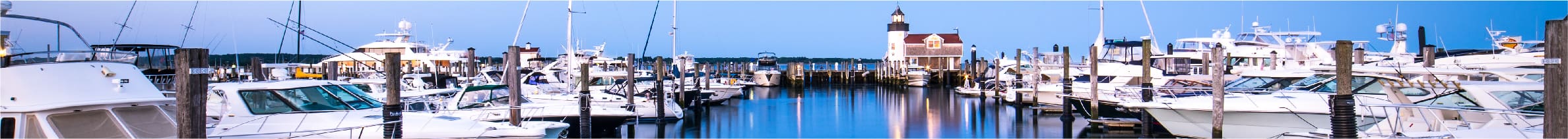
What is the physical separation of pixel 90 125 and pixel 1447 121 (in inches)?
450

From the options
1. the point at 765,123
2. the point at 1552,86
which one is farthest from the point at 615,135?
the point at 1552,86

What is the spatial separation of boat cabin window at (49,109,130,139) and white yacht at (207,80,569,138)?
1.56 meters

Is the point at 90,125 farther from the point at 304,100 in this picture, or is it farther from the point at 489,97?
the point at 489,97

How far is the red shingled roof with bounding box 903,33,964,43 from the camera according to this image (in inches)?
2495

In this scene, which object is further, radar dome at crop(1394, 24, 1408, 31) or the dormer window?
the dormer window

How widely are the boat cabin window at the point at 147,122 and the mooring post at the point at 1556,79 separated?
9.88m

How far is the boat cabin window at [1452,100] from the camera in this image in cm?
1222

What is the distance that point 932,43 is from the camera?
2489 inches

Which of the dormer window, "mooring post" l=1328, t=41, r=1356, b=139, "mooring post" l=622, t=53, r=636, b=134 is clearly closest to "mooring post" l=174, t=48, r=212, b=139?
"mooring post" l=1328, t=41, r=1356, b=139

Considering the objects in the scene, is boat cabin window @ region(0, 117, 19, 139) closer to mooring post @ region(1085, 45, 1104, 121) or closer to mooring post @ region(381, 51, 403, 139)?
mooring post @ region(381, 51, 403, 139)

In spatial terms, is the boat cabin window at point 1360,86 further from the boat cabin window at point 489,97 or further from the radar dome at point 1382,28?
the radar dome at point 1382,28

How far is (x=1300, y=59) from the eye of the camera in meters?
26.6

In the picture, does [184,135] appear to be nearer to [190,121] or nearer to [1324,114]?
[190,121]

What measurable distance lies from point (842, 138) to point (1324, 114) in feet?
28.5
